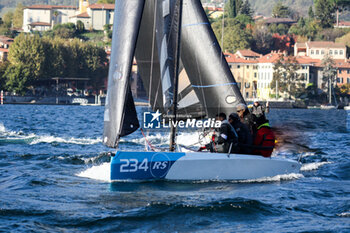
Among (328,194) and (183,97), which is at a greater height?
(183,97)

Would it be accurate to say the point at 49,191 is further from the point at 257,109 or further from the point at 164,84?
the point at 257,109

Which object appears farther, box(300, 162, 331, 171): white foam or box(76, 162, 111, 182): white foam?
box(300, 162, 331, 171): white foam

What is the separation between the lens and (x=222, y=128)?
13.9m

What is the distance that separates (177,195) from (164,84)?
121 inches

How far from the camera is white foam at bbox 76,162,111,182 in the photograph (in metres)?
14.9

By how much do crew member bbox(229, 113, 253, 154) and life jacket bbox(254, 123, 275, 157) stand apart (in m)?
0.32

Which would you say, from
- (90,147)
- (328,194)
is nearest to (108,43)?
(90,147)

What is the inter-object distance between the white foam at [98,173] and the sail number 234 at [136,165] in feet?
2.91

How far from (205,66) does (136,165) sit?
4574 mm

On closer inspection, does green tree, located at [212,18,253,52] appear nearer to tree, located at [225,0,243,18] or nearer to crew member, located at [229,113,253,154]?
tree, located at [225,0,243,18]

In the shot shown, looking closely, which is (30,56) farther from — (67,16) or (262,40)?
(67,16)

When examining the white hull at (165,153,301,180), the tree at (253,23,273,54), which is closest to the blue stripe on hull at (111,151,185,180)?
the white hull at (165,153,301,180)

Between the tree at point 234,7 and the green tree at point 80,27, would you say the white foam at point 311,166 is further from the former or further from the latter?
the tree at point 234,7

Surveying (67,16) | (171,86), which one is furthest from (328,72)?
(171,86)
